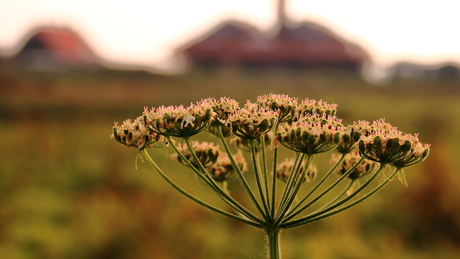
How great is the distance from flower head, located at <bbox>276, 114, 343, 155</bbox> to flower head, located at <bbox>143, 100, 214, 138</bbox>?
2.34ft

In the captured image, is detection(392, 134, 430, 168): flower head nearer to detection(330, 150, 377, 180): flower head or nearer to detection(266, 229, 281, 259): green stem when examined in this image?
detection(330, 150, 377, 180): flower head

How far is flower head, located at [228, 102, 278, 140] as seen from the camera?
3.44m

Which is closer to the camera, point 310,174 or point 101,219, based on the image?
point 310,174

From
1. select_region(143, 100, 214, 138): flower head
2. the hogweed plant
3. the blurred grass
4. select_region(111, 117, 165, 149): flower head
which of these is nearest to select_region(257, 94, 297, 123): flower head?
the hogweed plant

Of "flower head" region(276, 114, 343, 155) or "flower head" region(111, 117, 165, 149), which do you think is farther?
"flower head" region(111, 117, 165, 149)

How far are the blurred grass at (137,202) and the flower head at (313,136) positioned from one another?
295 cm

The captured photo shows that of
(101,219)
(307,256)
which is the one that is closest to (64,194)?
(101,219)

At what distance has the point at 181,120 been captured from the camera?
3.49m

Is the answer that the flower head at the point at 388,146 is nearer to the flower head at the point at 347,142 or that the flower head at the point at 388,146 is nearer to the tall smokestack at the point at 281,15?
the flower head at the point at 347,142

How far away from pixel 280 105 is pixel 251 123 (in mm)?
605

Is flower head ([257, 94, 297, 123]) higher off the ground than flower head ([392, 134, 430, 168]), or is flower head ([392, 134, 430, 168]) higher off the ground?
flower head ([257, 94, 297, 123])

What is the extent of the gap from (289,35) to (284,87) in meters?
25.6

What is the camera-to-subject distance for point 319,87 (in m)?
46.2

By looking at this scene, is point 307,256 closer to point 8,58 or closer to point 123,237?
point 123,237
